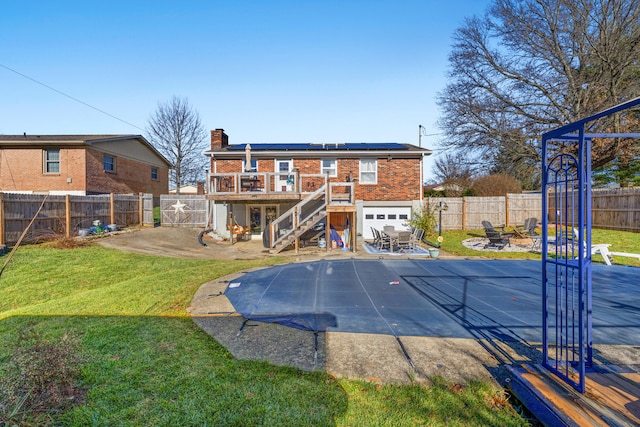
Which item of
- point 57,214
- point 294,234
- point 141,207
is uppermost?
point 141,207

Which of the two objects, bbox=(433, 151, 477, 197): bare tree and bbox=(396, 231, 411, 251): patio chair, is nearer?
bbox=(396, 231, 411, 251): patio chair

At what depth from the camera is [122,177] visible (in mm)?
21906

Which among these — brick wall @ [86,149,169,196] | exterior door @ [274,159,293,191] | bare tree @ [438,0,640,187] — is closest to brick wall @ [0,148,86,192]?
brick wall @ [86,149,169,196]

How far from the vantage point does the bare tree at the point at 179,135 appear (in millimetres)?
33094

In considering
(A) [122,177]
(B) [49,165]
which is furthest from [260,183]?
(B) [49,165]

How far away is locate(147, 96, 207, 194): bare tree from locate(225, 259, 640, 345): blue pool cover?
92.5ft

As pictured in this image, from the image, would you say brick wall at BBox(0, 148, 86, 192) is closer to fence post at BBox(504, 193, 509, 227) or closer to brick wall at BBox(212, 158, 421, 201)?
brick wall at BBox(212, 158, 421, 201)

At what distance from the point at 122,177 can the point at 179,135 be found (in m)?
13.0

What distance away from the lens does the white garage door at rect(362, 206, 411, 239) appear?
58.2ft

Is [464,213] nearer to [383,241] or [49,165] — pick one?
[383,241]

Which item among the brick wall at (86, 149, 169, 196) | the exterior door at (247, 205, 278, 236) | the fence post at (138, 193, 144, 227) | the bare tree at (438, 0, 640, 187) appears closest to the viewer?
the bare tree at (438, 0, 640, 187)

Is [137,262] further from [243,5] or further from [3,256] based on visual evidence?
[243,5]

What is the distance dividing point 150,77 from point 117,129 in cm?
1454

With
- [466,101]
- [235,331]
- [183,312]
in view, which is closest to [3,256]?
[183,312]
